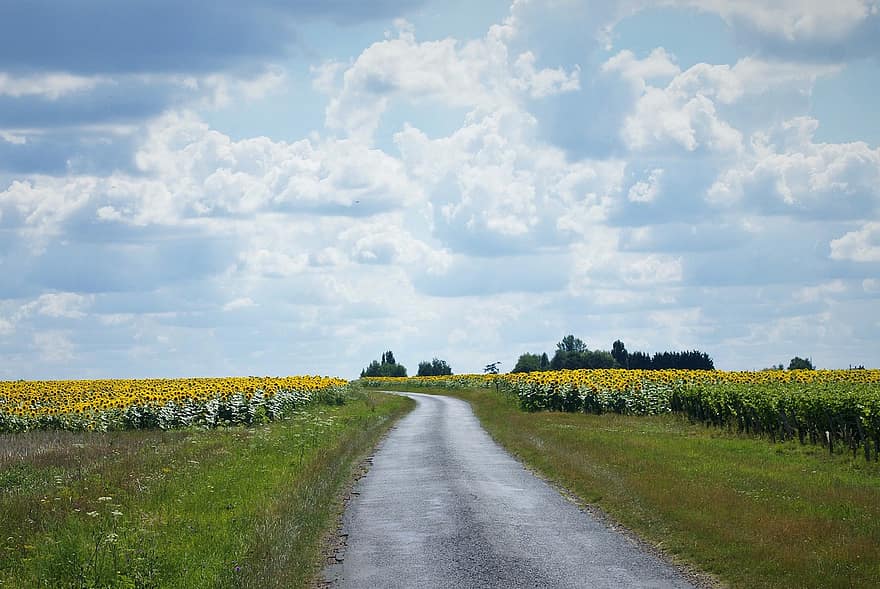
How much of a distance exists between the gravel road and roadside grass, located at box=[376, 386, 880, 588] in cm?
82

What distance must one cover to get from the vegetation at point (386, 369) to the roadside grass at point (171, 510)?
127549mm

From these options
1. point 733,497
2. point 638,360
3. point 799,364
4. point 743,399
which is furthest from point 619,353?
point 733,497

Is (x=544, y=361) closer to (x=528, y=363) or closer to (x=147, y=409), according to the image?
(x=528, y=363)

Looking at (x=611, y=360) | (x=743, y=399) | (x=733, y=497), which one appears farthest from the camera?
(x=611, y=360)

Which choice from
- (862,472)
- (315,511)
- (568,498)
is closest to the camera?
(315,511)

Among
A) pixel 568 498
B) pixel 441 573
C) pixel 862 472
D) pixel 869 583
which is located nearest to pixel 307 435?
pixel 568 498

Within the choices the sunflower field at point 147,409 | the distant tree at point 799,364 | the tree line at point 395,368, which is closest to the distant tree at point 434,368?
the tree line at point 395,368

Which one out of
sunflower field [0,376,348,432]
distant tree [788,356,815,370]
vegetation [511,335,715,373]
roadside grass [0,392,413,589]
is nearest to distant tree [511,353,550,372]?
vegetation [511,335,715,373]

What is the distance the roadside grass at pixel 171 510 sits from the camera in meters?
11.6

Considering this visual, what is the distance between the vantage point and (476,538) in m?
14.0

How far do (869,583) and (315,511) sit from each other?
8680 mm

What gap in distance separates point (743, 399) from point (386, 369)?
12565 cm

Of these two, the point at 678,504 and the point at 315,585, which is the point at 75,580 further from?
the point at 678,504

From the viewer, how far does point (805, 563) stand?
12188 millimetres
